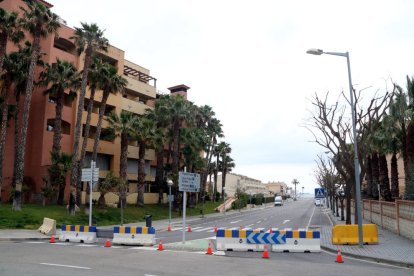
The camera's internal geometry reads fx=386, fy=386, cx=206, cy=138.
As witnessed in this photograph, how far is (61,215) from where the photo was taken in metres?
31.7

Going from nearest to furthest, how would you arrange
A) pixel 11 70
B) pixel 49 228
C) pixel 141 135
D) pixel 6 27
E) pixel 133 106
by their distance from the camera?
pixel 49 228 < pixel 6 27 < pixel 11 70 < pixel 141 135 < pixel 133 106

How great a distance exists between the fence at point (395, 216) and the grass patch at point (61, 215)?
22276mm

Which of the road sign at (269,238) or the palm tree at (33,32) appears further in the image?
the palm tree at (33,32)

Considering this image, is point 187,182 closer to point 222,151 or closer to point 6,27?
point 6,27

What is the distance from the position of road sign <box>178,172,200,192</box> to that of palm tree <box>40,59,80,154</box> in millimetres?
22739

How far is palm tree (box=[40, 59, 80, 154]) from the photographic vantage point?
37.9 m

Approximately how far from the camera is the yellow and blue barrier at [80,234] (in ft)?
64.5

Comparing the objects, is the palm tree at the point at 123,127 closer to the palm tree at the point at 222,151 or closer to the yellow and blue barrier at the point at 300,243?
the yellow and blue barrier at the point at 300,243

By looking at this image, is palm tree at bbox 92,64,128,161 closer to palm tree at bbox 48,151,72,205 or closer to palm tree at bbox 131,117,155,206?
palm tree at bbox 48,151,72,205

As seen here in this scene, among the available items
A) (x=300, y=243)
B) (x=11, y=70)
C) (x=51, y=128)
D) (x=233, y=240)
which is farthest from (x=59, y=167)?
(x=300, y=243)

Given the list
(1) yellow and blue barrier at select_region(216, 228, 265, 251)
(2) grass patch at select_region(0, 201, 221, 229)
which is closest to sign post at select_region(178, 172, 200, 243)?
(1) yellow and blue barrier at select_region(216, 228, 265, 251)

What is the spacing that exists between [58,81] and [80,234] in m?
22.8

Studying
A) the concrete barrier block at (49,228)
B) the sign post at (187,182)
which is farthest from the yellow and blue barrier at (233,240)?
the concrete barrier block at (49,228)

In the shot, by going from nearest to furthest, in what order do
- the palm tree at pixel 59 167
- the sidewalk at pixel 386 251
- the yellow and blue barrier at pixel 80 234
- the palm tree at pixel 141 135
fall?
the sidewalk at pixel 386 251
the yellow and blue barrier at pixel 80 234
the palm tree at pixel 59 167
the palm tree at pixel 141 135
